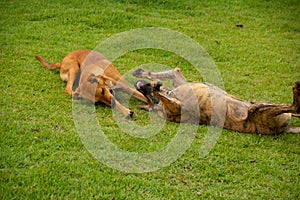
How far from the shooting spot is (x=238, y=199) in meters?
4.57

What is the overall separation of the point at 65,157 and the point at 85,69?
2.40 metres

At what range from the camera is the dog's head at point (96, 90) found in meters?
6.48

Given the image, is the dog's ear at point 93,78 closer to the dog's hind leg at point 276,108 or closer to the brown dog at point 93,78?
the brown dog at point 93,78

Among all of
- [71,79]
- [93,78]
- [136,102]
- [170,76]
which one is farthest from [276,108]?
[71,79]

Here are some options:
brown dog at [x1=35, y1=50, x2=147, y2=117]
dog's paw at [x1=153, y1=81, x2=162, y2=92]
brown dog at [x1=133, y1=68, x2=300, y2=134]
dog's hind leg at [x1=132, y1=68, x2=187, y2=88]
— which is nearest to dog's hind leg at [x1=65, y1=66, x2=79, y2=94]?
brown dog at [x1=35, y1=50, x2=147, y2=117]

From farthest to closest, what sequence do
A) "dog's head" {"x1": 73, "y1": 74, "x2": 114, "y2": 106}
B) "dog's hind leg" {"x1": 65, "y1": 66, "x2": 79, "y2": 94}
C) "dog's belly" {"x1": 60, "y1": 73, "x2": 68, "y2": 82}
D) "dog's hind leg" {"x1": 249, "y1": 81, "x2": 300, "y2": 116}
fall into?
"dog's belly" {"x1": 60, "y1": 73, "x2": 68, "y2": 82}
"dog's hind leg" {"x1": 65, "y1": 66, "x2": 79, "y2": 94}
"dog's head" {"x1": 73, "y1": 74, "x2": 114, "y2": 106}
"dog's hind leg" {"x1": 249, "y1": 81, "x2": 300, "y2": 116}

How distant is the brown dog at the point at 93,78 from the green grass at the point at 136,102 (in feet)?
0.50

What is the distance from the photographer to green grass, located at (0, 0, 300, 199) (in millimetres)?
4617

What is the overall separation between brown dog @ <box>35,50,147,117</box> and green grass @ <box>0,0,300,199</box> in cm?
15

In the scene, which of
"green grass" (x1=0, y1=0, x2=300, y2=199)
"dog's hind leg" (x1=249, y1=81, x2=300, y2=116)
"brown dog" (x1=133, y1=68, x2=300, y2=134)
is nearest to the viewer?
"green grass" (x1=0, y1=0, x2=300, y2=199)

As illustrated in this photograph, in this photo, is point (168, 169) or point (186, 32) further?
point (186, 32)

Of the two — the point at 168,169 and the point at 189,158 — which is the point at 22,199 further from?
the point at 189,158

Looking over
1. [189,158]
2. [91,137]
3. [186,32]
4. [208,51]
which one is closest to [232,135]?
[189,158]

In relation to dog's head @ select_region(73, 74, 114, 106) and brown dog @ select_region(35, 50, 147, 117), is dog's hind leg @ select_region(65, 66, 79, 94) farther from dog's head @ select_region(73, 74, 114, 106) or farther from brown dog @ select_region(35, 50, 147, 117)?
dog's head @ select_region(73, 74, 114, 106)
